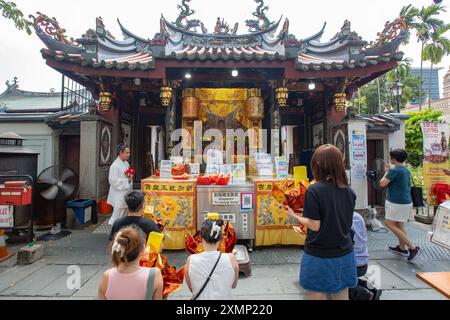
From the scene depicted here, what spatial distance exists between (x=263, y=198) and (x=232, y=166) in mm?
1017

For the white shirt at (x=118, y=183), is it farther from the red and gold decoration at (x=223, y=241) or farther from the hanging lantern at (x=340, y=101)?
the hanging lantern at (x=340, y=101)

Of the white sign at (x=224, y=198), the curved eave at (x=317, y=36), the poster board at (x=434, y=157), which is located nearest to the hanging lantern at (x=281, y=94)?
the white sign at (x=224, y=198)

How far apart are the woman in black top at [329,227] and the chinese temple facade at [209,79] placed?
473 cm

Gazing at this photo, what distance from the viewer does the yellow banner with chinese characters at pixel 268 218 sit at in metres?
5.02

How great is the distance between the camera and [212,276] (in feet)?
6.54

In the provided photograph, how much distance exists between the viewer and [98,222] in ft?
23.0

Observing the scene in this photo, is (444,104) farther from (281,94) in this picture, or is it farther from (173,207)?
(173,207)

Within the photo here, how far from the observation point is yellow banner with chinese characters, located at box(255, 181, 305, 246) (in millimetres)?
5020

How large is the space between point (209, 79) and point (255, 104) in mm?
1809

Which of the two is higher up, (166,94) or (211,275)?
(166,94)

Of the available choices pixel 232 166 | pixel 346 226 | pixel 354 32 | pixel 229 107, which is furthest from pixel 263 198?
pixel 354 32

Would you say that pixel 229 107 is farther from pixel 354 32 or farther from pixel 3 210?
pixel 3 210

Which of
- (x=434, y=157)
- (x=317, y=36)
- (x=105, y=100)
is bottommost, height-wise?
(x=434, y=157)

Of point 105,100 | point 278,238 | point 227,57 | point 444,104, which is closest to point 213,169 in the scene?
point 278,238
